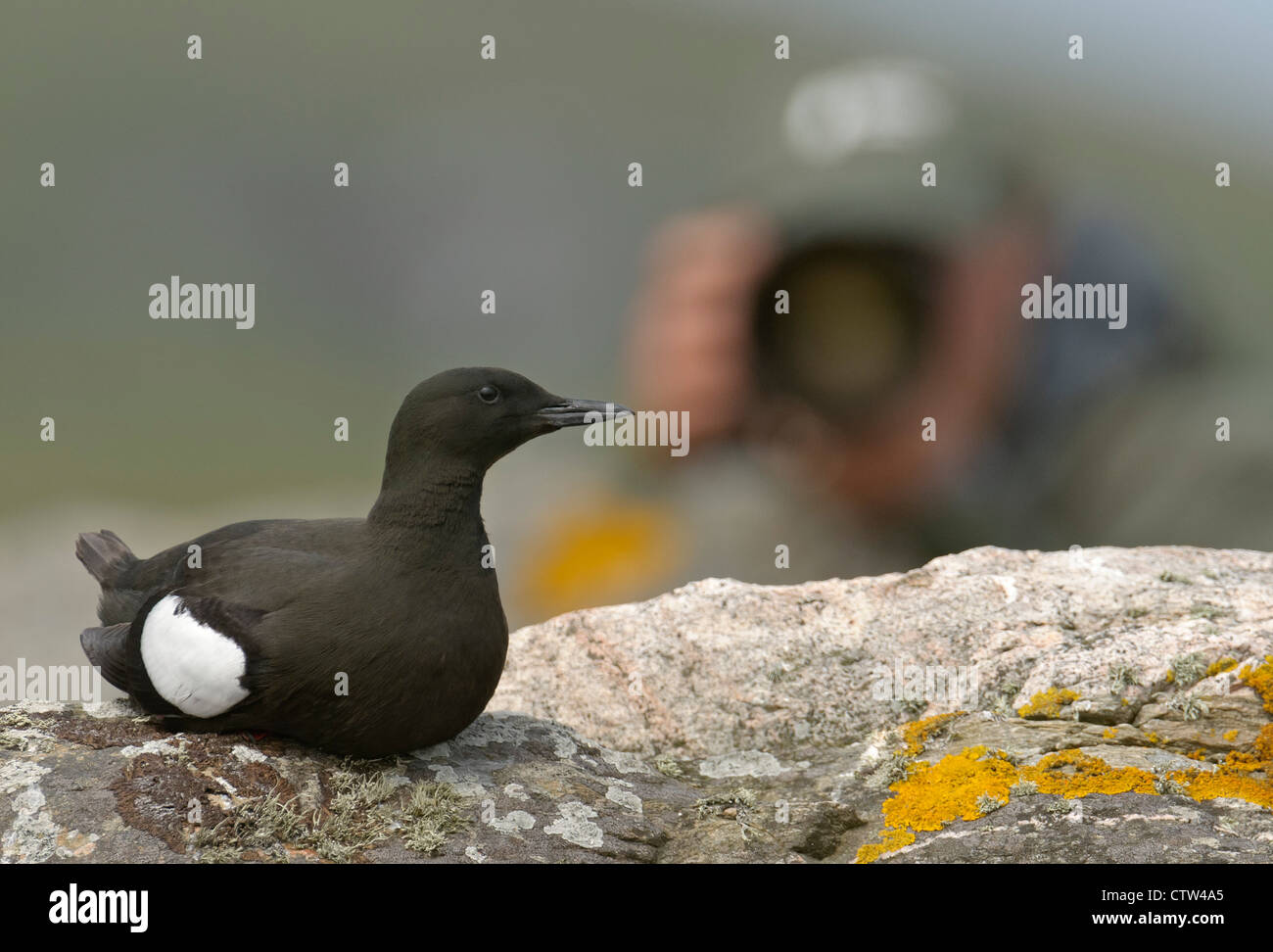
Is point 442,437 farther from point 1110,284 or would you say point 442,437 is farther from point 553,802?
point 1110,284

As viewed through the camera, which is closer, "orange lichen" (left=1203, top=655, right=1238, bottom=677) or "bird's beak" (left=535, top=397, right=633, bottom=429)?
"bird's beak" (left=535, top=397, right=633, bottom=429)

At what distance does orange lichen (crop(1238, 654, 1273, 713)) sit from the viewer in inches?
260

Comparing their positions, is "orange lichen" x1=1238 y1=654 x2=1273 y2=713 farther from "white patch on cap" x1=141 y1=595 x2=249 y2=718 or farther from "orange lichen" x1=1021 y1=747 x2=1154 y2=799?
"white patch on cap" x1=141 y1=595 x2=249 y2=718

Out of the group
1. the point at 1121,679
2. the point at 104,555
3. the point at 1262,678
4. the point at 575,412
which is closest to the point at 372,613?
the point at 575,412

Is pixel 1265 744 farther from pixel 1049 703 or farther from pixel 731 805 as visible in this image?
pixel 731 805

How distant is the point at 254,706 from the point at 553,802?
1.70m

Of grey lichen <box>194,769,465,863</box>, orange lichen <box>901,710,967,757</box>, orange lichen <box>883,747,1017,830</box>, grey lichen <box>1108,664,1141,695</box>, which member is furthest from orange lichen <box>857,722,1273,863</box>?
grey lichen <box>194,769,465,863</box>

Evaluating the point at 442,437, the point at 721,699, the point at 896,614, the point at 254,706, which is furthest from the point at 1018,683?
the point at 254,706

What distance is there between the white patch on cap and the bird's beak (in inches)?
82.7

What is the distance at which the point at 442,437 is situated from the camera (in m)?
6.43

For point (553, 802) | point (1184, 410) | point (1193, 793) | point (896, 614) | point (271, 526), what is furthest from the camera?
point (1184, 410)

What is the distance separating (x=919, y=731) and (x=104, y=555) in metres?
5.60

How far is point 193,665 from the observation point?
6.12 metres

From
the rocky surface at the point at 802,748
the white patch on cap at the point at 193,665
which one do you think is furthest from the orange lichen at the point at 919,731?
the white patch on cap at the point at 193,665
